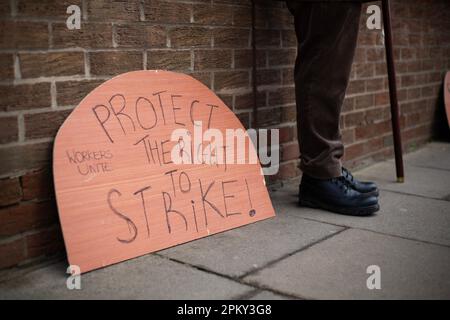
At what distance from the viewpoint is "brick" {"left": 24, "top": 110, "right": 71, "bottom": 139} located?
153cm

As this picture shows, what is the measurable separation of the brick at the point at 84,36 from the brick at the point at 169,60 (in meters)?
0.18

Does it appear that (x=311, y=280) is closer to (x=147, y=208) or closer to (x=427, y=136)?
(x=147, y=208)

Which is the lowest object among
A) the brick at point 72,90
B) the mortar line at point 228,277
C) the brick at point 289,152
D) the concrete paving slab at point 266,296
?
the concrete paving slab at point 266,296

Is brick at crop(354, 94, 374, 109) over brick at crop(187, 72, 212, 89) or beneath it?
beneath

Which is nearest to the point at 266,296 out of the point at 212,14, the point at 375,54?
the point at 212,14

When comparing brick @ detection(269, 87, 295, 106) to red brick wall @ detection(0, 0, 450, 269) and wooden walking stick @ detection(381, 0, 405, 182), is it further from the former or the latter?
wooden walking stick @ detection(381, 0, 405, 182)

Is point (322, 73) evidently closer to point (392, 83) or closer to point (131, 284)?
point (392, 83)

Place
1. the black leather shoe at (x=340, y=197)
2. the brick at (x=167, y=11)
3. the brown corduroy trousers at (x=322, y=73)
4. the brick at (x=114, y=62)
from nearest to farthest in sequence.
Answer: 1. the brick at (x=114, y=62)
2. the brick at (x=167, y=11)
3. the brown corduroy trousers at (x=322, y=73)
4. the black leather shoe at (x=340, y=197)

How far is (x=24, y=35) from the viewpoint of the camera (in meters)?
1.49

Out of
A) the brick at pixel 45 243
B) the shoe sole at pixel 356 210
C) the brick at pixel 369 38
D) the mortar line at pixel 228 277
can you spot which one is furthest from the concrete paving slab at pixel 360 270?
the brick at pixel 369 38

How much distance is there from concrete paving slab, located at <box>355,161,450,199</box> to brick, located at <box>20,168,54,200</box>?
156 cm

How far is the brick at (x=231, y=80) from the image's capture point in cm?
212

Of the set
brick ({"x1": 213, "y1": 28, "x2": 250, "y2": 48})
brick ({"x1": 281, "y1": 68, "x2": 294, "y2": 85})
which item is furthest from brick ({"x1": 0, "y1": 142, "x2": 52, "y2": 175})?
brick ({"x1": 281, "y1": 68, "x2": 294, "y2": 85})

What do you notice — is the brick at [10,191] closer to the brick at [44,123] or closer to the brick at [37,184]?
the brick at [37,184]
